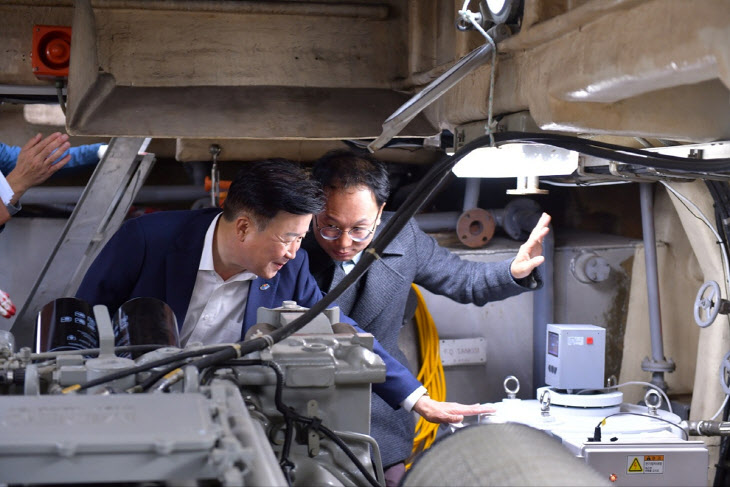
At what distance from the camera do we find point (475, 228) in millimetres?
3994

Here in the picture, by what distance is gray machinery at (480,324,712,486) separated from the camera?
2.46m

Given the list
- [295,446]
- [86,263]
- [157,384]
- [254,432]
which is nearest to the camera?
[254,432]

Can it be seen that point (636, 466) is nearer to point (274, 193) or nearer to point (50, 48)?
point (274, 193)

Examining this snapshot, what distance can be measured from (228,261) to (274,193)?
0.23 meters

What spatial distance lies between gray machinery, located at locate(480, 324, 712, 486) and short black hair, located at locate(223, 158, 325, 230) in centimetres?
75

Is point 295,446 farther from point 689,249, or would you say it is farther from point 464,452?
point 689,249

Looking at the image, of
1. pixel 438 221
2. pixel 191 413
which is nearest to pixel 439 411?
pixel 191 413

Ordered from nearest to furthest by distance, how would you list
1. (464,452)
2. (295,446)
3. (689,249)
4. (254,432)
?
(254,432), (464,452), (295,446), (689,249)

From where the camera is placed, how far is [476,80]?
6.83ft

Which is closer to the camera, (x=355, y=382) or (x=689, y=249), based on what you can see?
(x=355, y=382)

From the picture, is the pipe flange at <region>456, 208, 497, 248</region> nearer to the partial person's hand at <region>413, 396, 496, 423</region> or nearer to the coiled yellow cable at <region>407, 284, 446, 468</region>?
the coiled yellow cable at <region>407, 284, 446, 468</region>

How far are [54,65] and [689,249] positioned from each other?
285 cm

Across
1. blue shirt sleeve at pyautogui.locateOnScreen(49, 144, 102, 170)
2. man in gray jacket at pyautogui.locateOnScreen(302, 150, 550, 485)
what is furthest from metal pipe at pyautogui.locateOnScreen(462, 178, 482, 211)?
blue shirt sleeve at pyautogui.locateOnScreen(49, 144, 102, 170)

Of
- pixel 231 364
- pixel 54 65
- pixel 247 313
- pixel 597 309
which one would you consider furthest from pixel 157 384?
pixel 597 309
